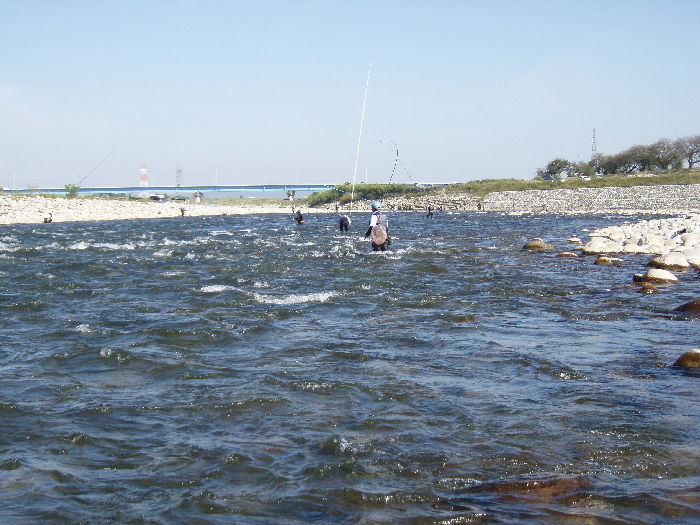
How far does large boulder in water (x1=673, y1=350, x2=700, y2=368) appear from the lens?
7.40 meters

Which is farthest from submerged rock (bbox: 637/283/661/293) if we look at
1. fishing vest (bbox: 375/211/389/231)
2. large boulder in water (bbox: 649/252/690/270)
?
fishing vest (bbox: 375/211/389/231)

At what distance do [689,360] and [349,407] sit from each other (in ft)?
13.5

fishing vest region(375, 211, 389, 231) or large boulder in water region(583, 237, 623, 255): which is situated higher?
fishing vest region(375, 211, 389, 231)

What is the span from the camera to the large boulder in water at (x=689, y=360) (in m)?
7.40

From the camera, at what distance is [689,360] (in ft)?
24.5

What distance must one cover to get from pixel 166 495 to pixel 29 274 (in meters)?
14.5

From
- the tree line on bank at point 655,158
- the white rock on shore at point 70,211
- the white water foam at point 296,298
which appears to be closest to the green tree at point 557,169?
the tree line on bank at point 655,158

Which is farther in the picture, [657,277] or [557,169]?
[557,169]

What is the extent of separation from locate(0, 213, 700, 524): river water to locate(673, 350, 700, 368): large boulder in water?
19 cm

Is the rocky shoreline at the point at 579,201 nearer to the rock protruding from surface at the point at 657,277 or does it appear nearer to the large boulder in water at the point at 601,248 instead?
the large boulder in water at the point at 601,248

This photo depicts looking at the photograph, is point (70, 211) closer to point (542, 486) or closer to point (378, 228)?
point (378, 228)

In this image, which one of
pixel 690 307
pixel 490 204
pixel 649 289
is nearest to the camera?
pixel 690 307

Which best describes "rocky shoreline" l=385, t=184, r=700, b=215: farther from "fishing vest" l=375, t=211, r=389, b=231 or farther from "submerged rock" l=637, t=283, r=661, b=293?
"submerged rock" l=637, t=283, r=661, b=293

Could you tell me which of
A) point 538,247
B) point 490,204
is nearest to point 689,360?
point 538,247
